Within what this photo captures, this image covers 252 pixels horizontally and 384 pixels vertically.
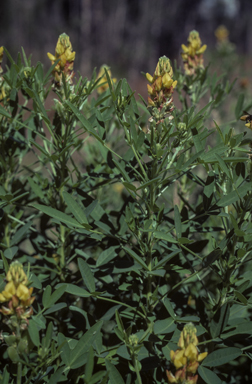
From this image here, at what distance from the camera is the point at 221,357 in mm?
766

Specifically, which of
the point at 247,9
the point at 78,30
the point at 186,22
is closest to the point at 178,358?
the point at 78,30

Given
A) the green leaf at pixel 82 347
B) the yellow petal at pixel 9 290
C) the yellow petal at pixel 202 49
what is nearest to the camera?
the yellow petal at pixel 9 290

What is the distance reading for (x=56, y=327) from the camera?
1.05m

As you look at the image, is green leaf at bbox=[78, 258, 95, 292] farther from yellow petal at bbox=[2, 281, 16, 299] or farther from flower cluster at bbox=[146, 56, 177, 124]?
flower cluster at bbox=[146, 56, 177, 124]

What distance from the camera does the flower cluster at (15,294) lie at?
0.59 metres

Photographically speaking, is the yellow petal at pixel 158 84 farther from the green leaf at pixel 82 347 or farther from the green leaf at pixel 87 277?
the green leaf at pixel 82 347

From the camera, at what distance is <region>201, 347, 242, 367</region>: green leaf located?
753 millimetres

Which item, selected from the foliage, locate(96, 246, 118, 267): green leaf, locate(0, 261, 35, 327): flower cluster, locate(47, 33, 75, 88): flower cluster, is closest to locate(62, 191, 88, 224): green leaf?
the foliage

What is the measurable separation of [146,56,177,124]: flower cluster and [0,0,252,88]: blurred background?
1458 cm

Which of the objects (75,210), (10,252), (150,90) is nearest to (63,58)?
(150,90)

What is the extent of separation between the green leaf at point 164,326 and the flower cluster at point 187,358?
0.12 meters

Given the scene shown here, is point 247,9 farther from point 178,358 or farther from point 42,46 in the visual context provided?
point 178,358

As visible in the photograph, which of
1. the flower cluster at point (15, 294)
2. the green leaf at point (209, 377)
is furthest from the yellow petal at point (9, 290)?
the green leaf at point (209, 377)

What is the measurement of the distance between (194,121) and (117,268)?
38 cm
